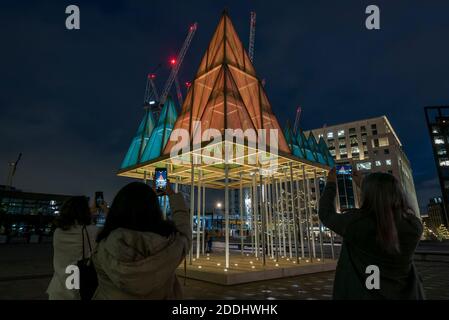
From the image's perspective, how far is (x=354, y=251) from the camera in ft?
7.89

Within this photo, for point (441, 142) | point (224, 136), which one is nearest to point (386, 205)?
point (224, 136)

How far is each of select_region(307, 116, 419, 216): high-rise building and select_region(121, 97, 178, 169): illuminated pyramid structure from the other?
58737 millimetres

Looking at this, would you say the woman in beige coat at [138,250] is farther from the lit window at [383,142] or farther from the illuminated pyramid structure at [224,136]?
the lit window at [383,142]

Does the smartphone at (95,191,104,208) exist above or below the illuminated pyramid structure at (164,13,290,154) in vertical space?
below

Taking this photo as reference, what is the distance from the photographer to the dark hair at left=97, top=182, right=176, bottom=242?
213 centimetres

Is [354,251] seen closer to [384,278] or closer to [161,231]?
[384,278]

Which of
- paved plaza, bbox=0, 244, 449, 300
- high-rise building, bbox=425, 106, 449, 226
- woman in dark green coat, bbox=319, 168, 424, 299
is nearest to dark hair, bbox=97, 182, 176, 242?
woman in dark green coat, bbox=319, 168, 424, 299

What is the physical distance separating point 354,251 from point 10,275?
14.1m

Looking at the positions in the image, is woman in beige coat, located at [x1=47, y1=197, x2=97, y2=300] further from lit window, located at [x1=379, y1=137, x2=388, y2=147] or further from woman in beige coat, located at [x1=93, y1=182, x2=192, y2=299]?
lit window, located at [x1=379, y1=137, x2=388, y2=147]

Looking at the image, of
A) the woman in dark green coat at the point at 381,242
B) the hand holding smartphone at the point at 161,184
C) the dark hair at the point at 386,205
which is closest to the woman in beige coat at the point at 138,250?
the hand holding smartphone at the point at 161,184

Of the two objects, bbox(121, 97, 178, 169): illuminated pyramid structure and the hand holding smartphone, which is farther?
bbox(121, 97, 178, 169): illuminated pyramid structure

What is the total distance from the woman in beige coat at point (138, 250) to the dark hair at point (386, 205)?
160 cm

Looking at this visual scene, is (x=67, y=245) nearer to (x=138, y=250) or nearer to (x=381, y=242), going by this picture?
(x=138, y=250)

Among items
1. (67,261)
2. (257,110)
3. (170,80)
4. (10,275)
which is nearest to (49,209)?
(170,80)
